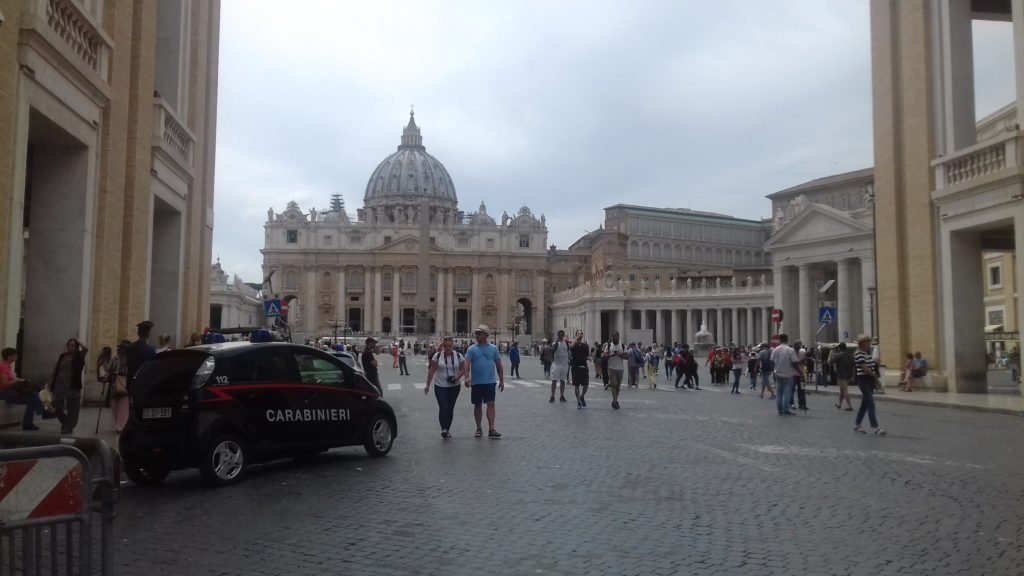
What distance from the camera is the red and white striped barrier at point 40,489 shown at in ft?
12.7

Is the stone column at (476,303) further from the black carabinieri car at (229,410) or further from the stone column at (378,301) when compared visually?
the black carabinieri car at (229,410)

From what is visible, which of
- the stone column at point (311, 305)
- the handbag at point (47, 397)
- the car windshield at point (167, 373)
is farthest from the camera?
the stone column at point (311, 305)

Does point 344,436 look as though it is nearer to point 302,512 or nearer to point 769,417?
point 302,512

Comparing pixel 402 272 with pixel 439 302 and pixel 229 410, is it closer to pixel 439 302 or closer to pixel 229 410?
pixel 439 302

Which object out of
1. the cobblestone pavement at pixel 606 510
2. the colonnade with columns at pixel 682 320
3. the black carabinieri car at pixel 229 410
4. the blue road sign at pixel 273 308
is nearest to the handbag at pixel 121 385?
the cobblestone pavement at pixel 606 510

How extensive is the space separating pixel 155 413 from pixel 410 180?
454 ft

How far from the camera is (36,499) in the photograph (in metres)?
3.98

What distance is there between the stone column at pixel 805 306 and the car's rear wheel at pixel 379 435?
3953 centimetres

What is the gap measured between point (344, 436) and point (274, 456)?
3.31 feet

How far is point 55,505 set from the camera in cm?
409

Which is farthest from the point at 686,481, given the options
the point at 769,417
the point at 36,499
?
the point at 769,417

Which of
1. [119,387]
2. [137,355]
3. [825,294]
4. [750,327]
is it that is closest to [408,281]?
[750,327]

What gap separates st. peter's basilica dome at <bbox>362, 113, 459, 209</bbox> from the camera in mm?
143250

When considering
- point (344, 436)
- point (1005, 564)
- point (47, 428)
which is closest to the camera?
point (1005, 564)
